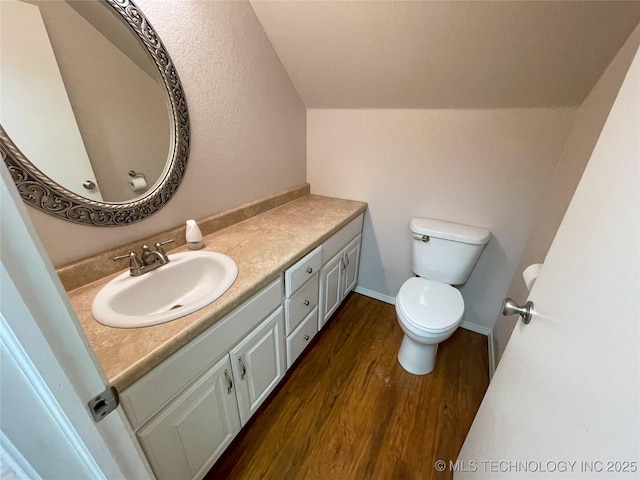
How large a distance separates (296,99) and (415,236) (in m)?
1.22

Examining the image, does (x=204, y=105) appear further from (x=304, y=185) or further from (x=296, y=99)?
(x=304, y=185)

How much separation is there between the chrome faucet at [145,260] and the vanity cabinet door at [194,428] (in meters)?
0.45

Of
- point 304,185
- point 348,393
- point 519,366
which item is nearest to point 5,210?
point 519,366

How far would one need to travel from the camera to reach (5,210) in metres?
0.28

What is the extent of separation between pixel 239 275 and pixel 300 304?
0.45 m

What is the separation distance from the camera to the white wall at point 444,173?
1406 mm

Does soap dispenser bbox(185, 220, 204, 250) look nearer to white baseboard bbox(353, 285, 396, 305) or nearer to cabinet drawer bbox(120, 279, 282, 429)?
cabinet drawer bbox(120, 279, 282, 429)

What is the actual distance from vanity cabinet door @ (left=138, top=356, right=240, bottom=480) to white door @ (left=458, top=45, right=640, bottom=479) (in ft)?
2.81

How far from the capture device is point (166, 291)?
104 centimetres

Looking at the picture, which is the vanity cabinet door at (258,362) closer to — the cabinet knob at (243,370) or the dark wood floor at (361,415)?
the cabinet knob at (243,370)

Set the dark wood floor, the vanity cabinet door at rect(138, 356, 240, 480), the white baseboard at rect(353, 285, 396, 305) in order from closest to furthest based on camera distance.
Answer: the vanity cabinet door at rect(138, 356, 240, 480), the dark wood floor, the white baseboard at rect(353, 285, 396, 305)

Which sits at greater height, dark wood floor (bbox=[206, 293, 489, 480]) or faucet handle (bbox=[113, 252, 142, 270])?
faucet handle (bbox=[113, 252, 142, 270])

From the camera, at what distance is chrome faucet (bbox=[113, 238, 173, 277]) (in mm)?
980

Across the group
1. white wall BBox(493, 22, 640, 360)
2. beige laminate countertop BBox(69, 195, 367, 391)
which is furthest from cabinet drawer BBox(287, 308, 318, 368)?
white wall BBox(493, 22, 640, 360)
